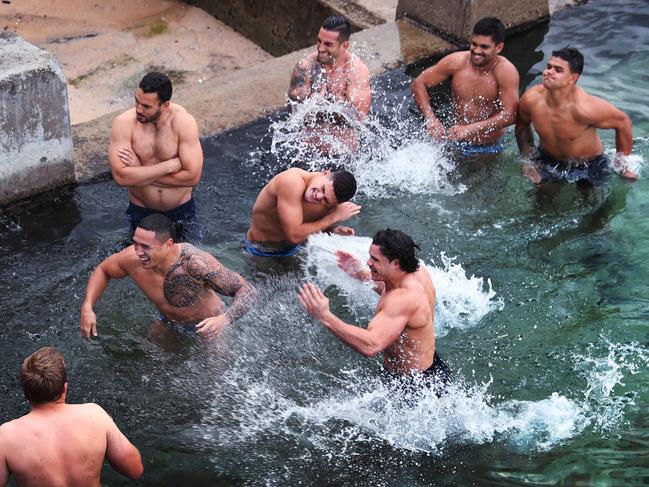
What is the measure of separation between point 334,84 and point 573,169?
2.27 metres

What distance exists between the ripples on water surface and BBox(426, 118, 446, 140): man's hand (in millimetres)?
177

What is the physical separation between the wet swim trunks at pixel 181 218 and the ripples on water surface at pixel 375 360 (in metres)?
0.22

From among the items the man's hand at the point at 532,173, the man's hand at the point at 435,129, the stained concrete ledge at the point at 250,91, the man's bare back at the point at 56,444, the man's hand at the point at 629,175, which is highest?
the man's bare back at the point at 56,444

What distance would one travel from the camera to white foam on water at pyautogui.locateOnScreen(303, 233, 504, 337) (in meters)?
6.98

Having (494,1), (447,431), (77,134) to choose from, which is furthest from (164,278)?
(494,1)

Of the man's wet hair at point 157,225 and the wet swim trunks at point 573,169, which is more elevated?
the man's wet hair at point 157,225

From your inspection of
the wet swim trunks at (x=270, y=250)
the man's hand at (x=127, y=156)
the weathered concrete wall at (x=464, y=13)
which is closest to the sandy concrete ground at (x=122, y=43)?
the weathered concrete wall at (x=464, y=13)

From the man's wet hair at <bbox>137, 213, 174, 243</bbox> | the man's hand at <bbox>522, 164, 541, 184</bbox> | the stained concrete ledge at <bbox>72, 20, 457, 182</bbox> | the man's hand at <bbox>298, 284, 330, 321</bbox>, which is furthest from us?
the stained concrete ledge at <bbox>72, 20, 457, 182</bbox>

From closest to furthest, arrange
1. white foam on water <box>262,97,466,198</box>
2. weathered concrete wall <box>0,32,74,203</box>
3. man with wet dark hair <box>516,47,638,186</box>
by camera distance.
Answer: weathered concrete wall <box>0,32,74,203</box>
man with wet dark hair <box>516,47,638,186</box>
white foam on water <box>262,97,466,198</box>

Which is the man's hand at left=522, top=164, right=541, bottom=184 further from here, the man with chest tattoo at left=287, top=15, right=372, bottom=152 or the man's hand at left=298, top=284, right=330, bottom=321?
the man's hand at left=298, top=284, right=330, bottom=321

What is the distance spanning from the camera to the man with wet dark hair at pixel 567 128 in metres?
7.69

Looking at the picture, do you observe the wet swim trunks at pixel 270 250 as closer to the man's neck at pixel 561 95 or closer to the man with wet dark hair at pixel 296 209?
the man with wet dark hair at pixel 296 209

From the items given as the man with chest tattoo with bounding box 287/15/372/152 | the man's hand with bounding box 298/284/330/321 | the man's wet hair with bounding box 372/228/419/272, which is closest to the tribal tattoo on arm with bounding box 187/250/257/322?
the man's hand with bounding box 298/284/330/321

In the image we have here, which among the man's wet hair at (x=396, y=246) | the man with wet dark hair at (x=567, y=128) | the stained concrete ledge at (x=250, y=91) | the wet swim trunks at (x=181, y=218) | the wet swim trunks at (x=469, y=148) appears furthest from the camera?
the wet swim trunks at (x=469, y=148)
